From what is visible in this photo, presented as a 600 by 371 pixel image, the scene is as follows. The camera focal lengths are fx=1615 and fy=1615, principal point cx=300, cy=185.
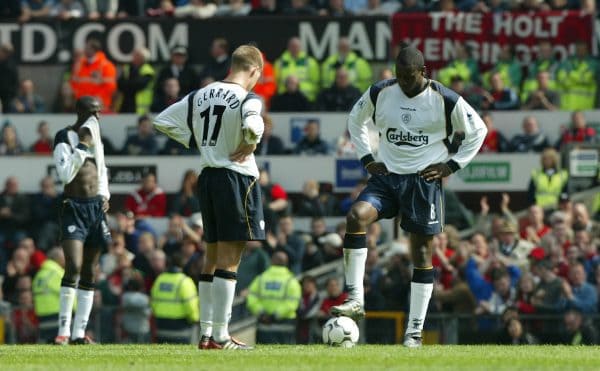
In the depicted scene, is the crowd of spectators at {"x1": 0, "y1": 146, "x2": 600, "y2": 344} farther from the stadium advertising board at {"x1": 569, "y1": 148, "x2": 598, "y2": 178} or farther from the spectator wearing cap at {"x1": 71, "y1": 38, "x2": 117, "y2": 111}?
the spectator wearing cap at {"x1": 71, "y1": 38, "x2": 117, "y2": 111}

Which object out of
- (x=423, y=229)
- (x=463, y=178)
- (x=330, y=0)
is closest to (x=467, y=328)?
(x=463, y=178)

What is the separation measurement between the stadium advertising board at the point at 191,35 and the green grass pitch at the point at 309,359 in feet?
47.5

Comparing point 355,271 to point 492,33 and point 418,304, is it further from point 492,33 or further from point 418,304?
point 492,33

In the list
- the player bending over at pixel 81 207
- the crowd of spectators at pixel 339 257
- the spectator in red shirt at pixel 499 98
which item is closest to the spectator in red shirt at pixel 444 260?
the crowd of spectators at pixel 339 257

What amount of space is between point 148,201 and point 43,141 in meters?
2.62

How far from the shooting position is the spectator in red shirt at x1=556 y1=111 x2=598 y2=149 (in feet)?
83.6

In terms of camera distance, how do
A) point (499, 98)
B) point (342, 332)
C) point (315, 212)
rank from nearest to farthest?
point (342, 332) < point (315, 212) < point (499, 98)

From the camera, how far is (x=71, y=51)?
29.5 m

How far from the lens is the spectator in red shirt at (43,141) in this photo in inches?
1075

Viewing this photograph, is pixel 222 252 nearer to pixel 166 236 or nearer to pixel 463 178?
pixel 166 236

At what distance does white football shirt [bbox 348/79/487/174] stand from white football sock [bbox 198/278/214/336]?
196cm

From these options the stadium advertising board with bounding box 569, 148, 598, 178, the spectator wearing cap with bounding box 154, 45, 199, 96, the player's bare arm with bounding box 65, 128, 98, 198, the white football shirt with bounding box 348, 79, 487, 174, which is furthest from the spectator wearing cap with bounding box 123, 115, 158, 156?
the white football shirt with bounding box 348, 79, 487, 174

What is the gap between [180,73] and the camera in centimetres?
2784

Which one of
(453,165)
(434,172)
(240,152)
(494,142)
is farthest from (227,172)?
(494,142)
